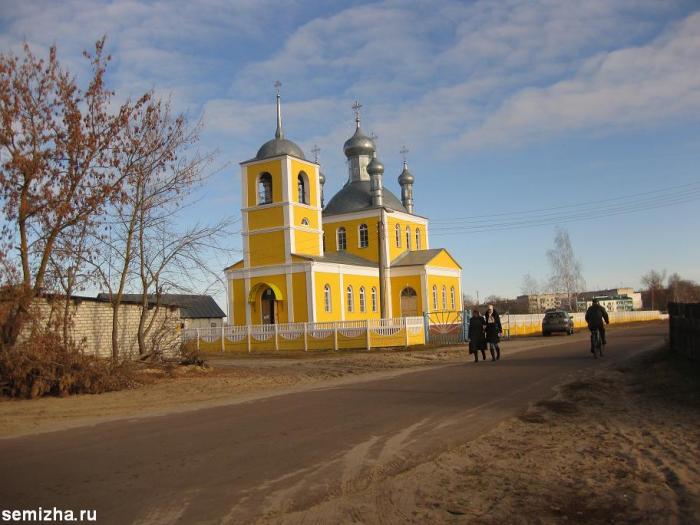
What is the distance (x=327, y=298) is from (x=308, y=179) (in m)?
7.32

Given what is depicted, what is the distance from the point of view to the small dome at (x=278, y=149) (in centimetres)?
3941

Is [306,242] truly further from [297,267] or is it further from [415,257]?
[415,257]

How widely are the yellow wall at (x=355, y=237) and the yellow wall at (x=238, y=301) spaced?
1043 cm

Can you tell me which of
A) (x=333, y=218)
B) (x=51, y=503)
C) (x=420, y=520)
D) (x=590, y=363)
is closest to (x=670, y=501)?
(x=420, y=520)

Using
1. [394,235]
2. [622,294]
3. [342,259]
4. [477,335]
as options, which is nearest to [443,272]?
[394,235]

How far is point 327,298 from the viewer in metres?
39.6

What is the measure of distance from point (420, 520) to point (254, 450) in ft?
10.2

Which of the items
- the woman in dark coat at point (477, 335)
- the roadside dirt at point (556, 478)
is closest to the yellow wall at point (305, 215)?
the woman in dark coat at point (477, 335)

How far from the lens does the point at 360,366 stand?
21.3 metres

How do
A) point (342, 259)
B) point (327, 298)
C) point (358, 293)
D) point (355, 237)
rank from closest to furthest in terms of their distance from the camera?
point (327, 298) < point (342, 259) < point (358, 293) < point (355, 237)

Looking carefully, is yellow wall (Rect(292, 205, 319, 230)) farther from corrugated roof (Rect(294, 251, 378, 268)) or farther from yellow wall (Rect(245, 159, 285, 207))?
corrugated roof (Rect(294, 251, 378, 268))

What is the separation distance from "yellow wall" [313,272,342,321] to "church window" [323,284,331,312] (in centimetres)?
22

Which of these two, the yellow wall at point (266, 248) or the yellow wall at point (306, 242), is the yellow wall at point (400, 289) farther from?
the yellow wall at point (266, 248)

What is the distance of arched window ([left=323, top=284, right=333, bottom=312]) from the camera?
39188 millimetres
